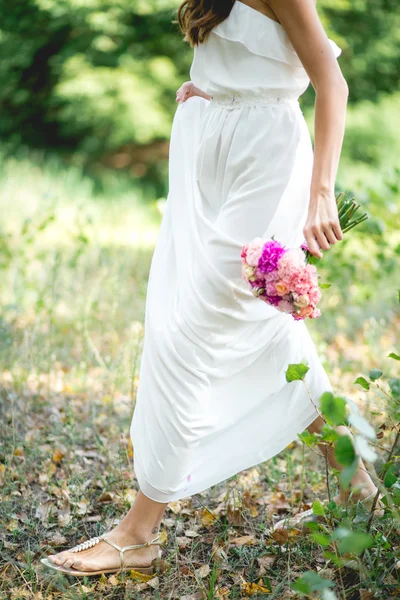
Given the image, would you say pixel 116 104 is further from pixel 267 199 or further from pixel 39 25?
pixel 267 199

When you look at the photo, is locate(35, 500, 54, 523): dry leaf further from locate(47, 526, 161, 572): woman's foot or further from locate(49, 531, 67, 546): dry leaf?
locate(47, 526, 161, 572): woman's foot

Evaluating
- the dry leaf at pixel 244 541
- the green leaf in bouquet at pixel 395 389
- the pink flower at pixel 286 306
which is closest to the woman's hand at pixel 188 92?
the pink flower at pixel 286 306

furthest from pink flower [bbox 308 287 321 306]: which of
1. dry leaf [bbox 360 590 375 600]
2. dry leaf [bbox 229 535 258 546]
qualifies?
dry leaf [bbox 229 535 258 546]

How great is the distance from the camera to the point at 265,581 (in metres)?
2.09

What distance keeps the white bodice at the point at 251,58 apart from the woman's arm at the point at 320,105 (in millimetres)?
90

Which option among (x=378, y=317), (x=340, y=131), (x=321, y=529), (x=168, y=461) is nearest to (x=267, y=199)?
(x=340, y=131)

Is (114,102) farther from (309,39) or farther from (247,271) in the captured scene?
(247,271)

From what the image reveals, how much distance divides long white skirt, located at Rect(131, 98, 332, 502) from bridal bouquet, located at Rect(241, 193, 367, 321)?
0.23m

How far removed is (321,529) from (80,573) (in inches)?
29.1

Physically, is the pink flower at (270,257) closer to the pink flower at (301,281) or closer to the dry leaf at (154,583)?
the pink flower at (301,281)

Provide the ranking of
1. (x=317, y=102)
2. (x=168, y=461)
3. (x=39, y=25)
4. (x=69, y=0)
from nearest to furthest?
(x=317, y=102)
(x=168, y=461)
(x=69, y=0)
(x=39, y=25)

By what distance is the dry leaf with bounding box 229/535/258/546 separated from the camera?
236 cm

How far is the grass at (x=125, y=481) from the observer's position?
6.87 feet

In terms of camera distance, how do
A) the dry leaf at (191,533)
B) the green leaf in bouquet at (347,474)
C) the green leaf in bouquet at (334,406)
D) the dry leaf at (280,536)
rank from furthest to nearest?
the dry leaf at (191,533) → the dry leaf at (280,536) → the green leaf in bouquet at (334,406) → the green leaf in bouquet at (347,474)
